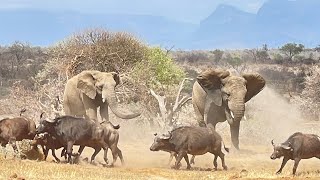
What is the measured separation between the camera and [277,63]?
99.9 meters

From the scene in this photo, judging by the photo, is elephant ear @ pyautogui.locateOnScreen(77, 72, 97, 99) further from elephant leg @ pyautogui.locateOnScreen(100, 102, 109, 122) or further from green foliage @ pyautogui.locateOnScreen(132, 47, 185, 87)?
green foliage @ pyautogui.locateOnScreen(132, 47, 185, 87)

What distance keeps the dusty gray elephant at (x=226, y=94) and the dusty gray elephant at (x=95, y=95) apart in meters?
2.62

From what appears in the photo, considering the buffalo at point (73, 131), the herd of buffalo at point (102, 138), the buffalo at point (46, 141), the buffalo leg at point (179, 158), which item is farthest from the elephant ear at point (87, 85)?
the buffalo leg at point (179, 158)

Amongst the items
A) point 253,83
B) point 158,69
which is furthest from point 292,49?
point 253,83

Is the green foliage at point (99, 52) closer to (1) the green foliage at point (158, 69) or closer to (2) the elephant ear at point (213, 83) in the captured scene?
(1) the green foliage at point (158, 69)

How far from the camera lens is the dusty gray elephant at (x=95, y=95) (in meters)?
23.6

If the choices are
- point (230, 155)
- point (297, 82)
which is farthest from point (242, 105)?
point (297, 82)

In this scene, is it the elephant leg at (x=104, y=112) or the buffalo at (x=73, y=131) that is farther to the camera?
the elephant leg at (x=104, y=112)

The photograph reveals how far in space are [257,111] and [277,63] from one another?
62.9m

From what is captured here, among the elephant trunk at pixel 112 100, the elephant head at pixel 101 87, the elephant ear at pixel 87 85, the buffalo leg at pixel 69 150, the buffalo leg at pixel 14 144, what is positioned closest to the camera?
the buffalo leg at pixel 14 144

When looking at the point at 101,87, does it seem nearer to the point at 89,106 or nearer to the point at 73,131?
the point at 89,106

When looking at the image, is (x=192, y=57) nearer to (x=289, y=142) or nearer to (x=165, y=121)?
(x=165, y=121)

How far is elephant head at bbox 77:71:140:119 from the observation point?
23.5 m

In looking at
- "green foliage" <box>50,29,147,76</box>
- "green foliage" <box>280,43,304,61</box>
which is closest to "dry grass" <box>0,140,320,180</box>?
"green foliage" <box>50,29,147,76</box>
